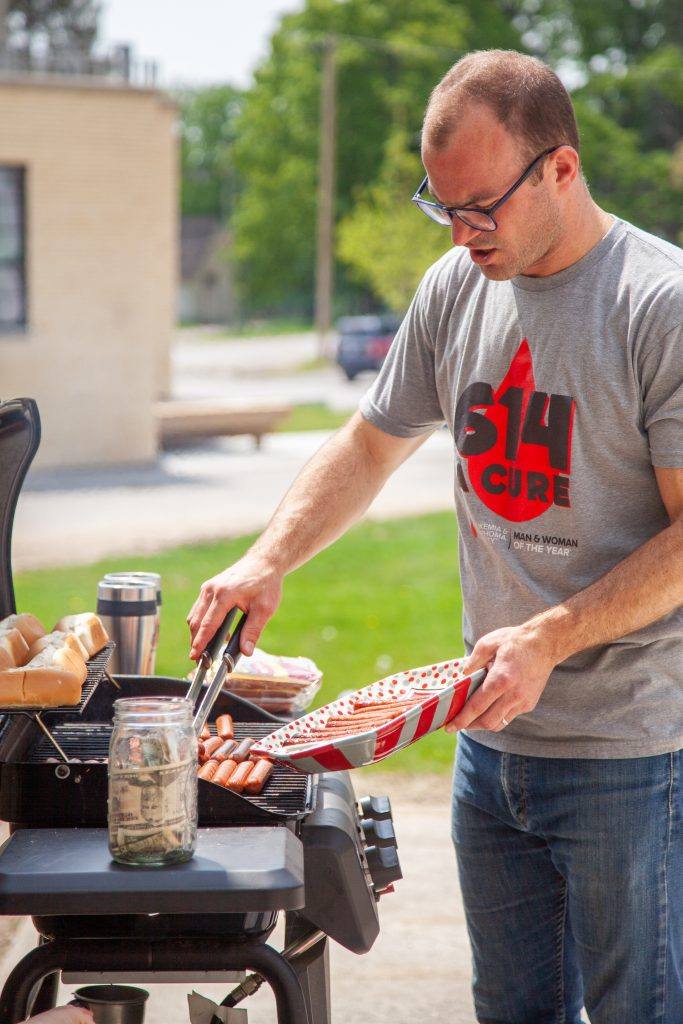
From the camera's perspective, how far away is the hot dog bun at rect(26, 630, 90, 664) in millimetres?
2258

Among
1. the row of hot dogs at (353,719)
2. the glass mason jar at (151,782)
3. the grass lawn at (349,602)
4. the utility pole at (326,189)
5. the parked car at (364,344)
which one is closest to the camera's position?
the glass mason jar at (151,782)

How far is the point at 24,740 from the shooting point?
6.77 ft

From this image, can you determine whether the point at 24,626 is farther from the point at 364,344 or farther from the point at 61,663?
the point at 364,344

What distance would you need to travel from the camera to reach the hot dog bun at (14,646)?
2141mm

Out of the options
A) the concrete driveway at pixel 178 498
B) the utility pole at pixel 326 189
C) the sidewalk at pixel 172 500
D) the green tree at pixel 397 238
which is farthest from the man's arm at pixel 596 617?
the utility pole at pixel 326 189

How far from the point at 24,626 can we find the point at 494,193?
1.17 meters

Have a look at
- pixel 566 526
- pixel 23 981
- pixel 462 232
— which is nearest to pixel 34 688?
pixel 23 981

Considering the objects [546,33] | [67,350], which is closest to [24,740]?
[67,350]

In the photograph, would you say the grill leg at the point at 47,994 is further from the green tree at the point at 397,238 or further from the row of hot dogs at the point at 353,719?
the green tree at the point at 397,238

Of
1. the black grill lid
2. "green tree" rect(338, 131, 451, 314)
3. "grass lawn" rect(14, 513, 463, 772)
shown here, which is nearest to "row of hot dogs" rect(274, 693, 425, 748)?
the black grill lid

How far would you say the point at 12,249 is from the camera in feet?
51.9

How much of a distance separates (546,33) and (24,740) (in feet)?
161

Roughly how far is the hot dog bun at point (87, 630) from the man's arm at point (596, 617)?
82 cm

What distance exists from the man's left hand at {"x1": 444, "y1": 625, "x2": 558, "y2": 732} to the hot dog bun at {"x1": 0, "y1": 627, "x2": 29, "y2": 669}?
0.77 meters
